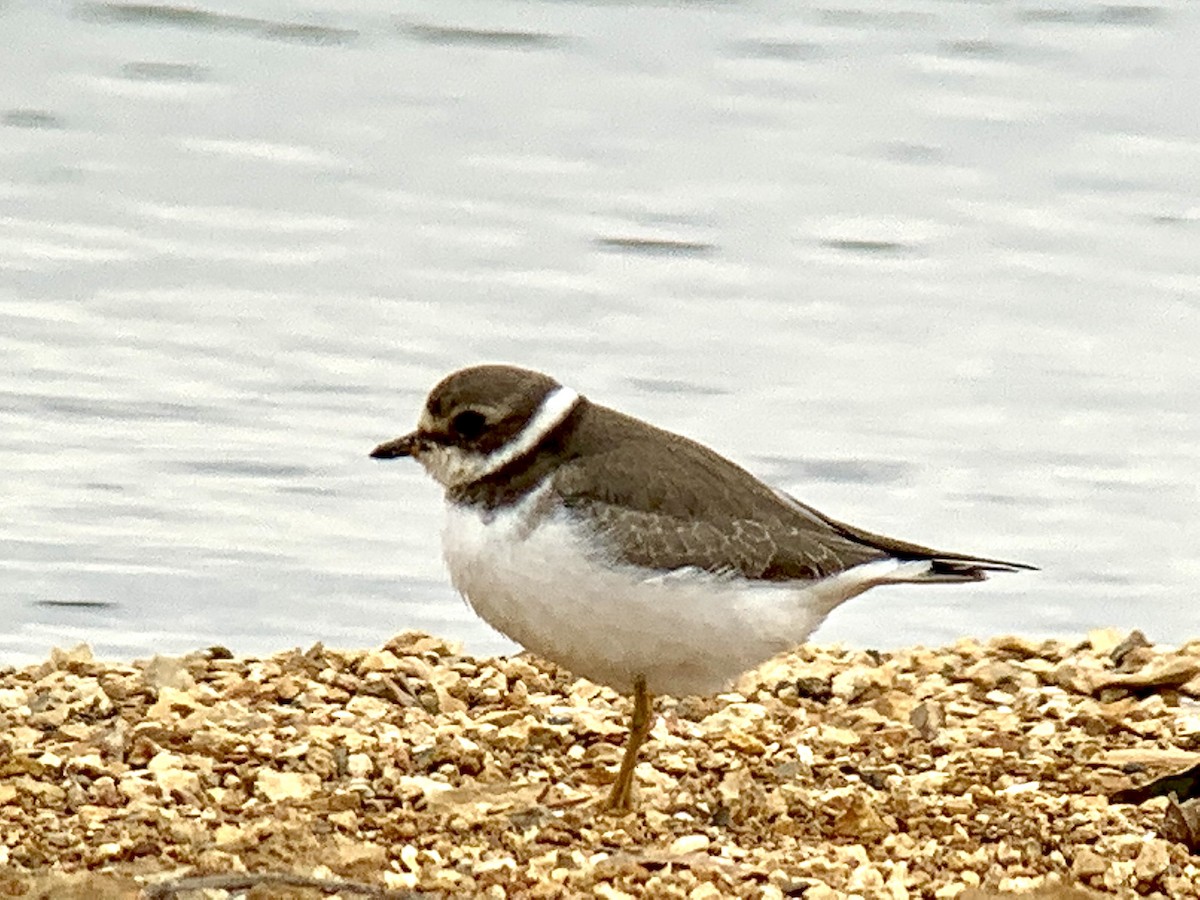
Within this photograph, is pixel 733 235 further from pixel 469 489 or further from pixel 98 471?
pixel 469 489

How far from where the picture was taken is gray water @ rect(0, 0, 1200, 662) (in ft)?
32.6

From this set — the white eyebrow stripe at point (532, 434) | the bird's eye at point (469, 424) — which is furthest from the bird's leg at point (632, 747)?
the bird's eye at point (469, 424)

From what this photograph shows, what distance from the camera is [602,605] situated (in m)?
6.59

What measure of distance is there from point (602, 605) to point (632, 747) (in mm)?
347

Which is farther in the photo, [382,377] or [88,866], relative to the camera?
[382,377]

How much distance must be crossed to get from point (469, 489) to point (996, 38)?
10490 mm

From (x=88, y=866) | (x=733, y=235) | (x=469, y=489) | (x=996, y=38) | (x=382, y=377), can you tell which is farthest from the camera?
(x=996, y=38)

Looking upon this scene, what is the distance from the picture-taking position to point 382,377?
1132 centimetres

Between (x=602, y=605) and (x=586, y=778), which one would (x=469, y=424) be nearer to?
(x=602, y=605)

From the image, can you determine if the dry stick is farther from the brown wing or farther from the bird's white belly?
the brown wing

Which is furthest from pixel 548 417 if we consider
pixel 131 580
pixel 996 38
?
pixel 996 38

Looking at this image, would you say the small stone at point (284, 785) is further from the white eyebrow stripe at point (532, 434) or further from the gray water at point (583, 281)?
the gray water at point (583, 281)

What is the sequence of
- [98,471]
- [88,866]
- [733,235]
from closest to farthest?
[88,866]
[98,471]
[733,235]

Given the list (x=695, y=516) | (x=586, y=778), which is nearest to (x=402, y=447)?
(x=695, y=516)
